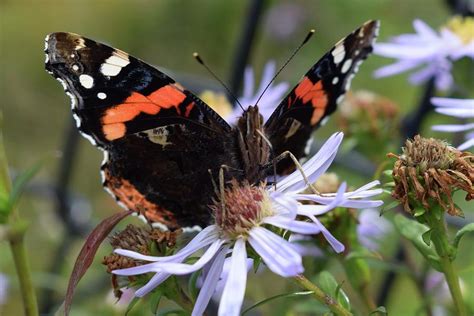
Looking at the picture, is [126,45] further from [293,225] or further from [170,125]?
[293,225]

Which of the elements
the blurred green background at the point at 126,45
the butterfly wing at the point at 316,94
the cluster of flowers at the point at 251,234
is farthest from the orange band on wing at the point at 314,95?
the blurred green background at the point at 126,45

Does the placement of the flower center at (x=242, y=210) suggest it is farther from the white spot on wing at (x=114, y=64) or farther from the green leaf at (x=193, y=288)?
the white spot on wing at (x=114, y=64)

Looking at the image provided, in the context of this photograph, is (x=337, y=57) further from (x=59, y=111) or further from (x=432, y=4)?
(x=59, y=111)

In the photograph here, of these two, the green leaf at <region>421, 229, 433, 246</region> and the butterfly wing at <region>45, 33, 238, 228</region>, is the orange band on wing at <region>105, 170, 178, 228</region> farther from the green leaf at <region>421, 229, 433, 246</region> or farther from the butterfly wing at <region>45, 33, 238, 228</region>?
the green leaf at <region>421, 229, 433, 246</region>

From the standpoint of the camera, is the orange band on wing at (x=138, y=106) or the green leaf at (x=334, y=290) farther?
the orange band on wing at (x=138, y=106)

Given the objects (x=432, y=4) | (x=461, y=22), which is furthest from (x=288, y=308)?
(x=432, y=4)

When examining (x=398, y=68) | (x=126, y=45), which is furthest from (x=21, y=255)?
(x=126, y=45)

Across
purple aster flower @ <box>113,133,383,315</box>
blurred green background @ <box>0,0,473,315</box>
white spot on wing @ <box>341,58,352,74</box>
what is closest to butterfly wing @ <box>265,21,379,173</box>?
white spot on wing @ <box>341,58,352,74</box>
